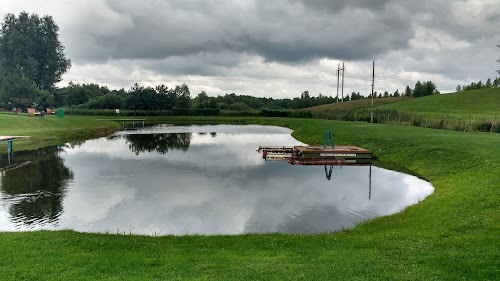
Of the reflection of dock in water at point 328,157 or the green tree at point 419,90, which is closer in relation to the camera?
the reflection of dock in water at point 328,157

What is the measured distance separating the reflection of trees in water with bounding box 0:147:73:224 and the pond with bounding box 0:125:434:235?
40 mm

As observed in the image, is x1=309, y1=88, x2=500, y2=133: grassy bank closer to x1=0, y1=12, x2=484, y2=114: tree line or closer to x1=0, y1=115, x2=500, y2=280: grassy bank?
x1=0, y1=115, x2=500, y2=280: grassy bank

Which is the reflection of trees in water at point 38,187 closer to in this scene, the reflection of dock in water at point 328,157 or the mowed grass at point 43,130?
the mowed grass at point 43,130

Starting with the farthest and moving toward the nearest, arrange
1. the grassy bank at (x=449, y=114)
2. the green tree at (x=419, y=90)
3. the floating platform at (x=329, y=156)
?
the green tree at (x=419, y=90)
the grassy bank at (x=449, y=114)
the floating platform at (x=329, y=156)

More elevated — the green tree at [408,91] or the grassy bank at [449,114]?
the green tree at [408,91]

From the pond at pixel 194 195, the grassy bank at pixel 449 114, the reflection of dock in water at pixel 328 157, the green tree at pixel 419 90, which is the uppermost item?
the green tree at pixel 419 90

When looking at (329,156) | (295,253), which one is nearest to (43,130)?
(329,156)

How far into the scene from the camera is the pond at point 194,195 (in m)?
13.9

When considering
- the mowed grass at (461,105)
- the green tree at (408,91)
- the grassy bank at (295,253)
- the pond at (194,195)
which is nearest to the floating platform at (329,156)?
the pond at (194,195)

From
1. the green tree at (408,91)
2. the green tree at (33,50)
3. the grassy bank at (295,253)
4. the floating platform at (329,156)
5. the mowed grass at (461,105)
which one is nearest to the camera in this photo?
the grassy bank at (295,253)

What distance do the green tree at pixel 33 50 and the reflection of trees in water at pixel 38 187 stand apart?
7129 centimetres

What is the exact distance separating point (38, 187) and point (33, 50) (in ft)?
293

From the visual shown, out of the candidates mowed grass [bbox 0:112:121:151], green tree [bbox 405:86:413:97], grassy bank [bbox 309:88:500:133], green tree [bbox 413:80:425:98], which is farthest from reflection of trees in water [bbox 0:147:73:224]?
green tree [bbox 405:86:413:97]

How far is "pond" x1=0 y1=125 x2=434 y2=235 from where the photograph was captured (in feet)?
45.6
